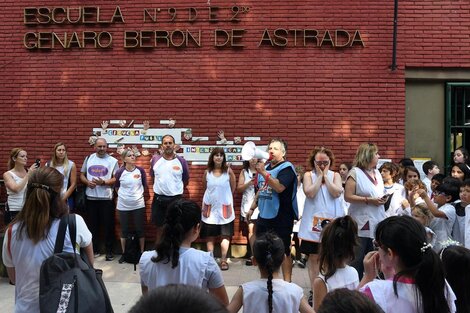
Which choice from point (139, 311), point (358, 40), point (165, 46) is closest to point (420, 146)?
point (358, 40)

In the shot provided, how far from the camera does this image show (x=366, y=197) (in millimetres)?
5289

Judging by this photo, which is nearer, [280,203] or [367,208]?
[280,203]

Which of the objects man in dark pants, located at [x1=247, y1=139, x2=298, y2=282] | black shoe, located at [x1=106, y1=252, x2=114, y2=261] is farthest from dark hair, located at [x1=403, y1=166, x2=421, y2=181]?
black shoe, located at [x1=106, y1=252, x2=114, y2=261]

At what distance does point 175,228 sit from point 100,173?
495 centimetres

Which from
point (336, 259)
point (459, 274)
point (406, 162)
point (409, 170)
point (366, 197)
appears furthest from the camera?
point (406, 162)

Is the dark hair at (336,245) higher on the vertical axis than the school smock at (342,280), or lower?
higher

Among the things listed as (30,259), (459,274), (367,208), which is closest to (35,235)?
(30,259)

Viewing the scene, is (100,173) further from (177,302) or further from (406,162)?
(177,302)

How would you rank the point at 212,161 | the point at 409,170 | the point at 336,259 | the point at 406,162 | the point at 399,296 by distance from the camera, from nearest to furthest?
the point at 399,296 → the point at 336,259 → the point at 409,170 → the point at 406,162 → the point at 212,161

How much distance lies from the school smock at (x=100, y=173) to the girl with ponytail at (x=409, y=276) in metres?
5.91

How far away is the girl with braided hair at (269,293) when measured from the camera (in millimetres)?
2791

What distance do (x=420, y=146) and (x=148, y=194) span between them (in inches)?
189

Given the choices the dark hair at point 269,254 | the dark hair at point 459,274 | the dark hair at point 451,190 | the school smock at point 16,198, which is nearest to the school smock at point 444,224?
the dark hair at point 451,190

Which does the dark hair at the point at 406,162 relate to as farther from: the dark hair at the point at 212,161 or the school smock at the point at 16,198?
the school smock at the point at 16,198
